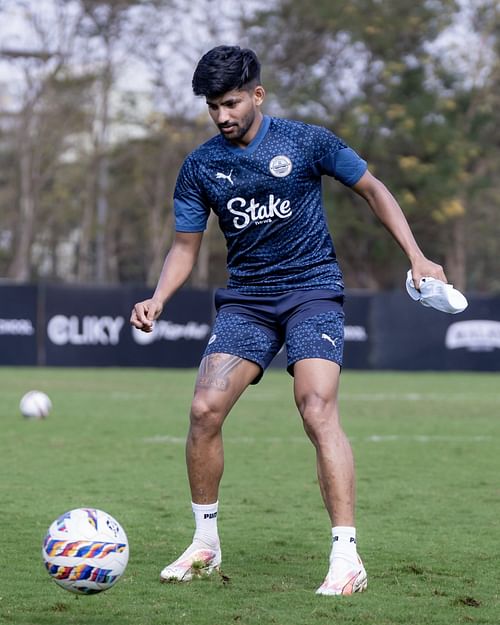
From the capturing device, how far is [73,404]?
15.9 meters

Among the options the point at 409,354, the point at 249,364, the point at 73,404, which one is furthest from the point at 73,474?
the point at 409,354

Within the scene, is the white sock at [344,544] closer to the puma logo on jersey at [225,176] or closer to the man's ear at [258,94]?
the puma logo on jersey at [225,176]

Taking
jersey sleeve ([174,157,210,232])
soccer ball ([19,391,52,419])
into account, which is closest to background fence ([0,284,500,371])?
soccer ball ([19,391,52,419])

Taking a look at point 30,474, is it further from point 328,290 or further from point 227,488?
point 328,290

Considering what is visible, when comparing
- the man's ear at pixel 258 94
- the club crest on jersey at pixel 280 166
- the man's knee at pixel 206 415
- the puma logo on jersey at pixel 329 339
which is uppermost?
the man's ear at pixel 258 94

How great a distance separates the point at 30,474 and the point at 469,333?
17082 mm

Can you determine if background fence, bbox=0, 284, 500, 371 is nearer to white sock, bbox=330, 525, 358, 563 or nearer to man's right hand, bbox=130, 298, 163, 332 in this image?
man's right hand, bbox=130, 298, 163, 332

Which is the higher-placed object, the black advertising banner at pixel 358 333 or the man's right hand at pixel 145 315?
the man's right hand at pixel 145 315

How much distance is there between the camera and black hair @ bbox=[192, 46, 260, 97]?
5.39 meters

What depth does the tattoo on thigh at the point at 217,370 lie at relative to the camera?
559cm

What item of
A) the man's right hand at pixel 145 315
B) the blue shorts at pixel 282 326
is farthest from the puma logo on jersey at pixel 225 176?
the man's right hand at pixel 145 315

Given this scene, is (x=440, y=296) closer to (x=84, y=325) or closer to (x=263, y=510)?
(x=263, y=510)

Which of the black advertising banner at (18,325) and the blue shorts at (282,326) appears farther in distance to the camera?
the black advertising banner at (18,325)

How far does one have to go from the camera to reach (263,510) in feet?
25.0
